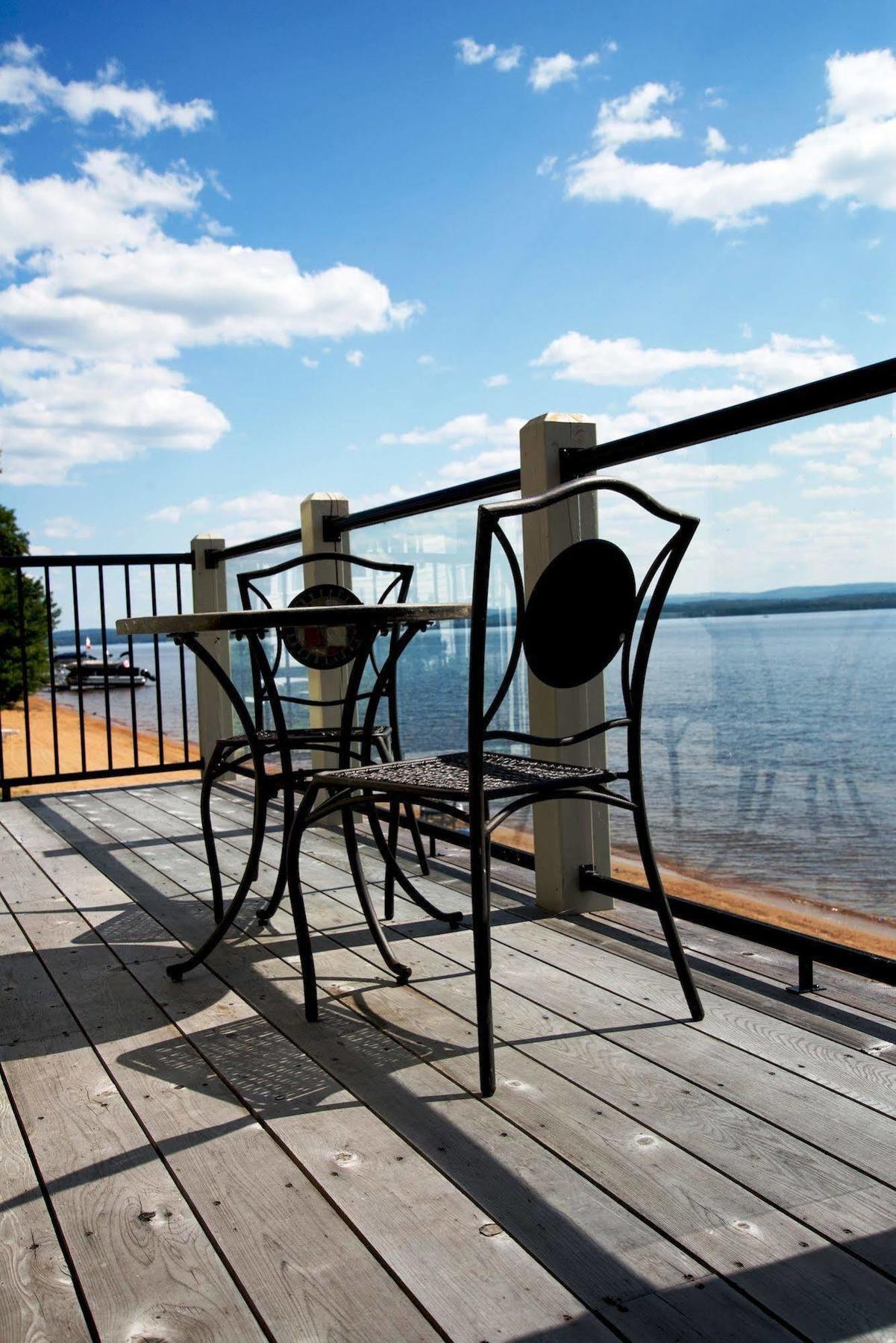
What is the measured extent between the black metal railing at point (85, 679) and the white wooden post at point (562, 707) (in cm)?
115

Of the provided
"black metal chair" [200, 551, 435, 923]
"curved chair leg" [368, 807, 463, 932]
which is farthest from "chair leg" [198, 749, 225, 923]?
"curved chair leg" [368, 807, 463, 932]

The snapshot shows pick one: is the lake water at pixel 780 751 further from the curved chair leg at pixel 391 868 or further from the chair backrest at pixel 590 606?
the curved chair leg at pixel 391 868

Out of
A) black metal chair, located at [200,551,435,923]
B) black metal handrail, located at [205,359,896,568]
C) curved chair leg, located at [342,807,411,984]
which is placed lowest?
curved chair leg, located at [342,807,411,984]

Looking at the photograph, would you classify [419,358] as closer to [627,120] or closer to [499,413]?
[499,413]

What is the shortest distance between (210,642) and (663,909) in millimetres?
3675

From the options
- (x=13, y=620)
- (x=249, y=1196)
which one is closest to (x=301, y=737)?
(x=249, y=1196)

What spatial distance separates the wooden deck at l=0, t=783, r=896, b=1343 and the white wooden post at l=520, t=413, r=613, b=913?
0.59 ft

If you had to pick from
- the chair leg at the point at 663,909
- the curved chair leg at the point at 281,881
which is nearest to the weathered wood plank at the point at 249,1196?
the curved chair leg at the point at 281,881

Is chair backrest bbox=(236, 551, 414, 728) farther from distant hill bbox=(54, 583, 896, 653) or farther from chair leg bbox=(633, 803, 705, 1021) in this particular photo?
chair leg bbox=(633, 803, 705, 1021)

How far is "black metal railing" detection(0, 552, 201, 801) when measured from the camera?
469cm

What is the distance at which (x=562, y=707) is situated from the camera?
95.6 inches

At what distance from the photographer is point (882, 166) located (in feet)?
144

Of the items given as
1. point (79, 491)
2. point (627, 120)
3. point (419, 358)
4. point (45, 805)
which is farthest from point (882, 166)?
point (45, 805)

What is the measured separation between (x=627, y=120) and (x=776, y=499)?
162 feet
